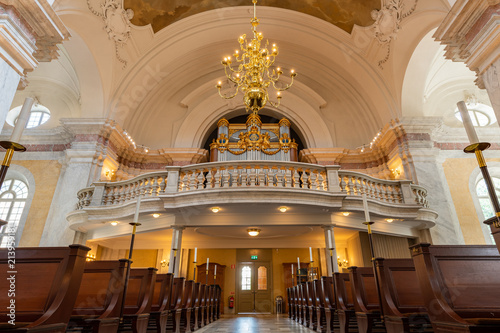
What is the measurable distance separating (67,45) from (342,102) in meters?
10.9

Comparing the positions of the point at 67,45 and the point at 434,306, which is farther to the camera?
the point at 67,45

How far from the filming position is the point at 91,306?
12.4ft

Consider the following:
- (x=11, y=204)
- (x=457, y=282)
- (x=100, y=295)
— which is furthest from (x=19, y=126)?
(x=11, y=204)

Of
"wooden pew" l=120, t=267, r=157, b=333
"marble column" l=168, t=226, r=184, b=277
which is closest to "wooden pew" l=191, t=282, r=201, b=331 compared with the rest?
"marble column" l=168, t=226, r=184, b=277

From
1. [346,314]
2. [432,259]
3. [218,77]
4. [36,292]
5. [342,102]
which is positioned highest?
[218,77]

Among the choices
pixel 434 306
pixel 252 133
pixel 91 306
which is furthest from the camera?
pixel 252 133

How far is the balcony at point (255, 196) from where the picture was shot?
7504 mm

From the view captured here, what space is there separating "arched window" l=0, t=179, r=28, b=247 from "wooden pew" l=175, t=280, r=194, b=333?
746 centimetres

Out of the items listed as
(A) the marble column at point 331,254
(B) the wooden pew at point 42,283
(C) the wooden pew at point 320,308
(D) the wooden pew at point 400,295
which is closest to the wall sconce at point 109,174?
(A) the marble column at point 331,254

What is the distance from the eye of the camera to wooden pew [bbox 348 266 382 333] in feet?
13.2

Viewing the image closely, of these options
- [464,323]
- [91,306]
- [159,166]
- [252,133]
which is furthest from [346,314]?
[159,166]

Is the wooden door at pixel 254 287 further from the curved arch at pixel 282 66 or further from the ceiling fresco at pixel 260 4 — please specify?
the ceiling fresco at pixel 260 4

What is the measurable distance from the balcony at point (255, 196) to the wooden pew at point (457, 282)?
4639 millimetres

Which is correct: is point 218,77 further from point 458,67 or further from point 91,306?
point 91,306
